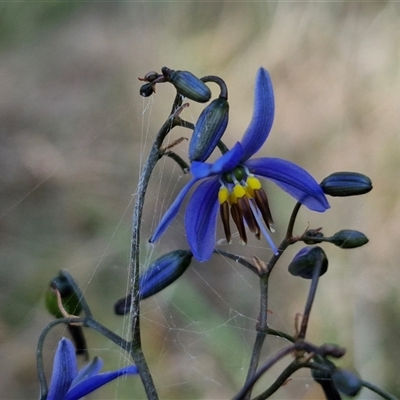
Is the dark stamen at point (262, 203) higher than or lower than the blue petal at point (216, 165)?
lower

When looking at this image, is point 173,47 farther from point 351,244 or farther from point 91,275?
point 351,244

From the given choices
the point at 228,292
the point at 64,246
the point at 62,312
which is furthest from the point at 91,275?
the point at 62,312

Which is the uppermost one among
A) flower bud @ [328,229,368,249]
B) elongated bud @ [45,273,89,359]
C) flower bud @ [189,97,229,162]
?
flower bud @ [189,97,229,162]

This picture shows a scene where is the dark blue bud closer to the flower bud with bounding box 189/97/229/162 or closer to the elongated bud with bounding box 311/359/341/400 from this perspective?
the flower bud with bounding box 189/97/229/162

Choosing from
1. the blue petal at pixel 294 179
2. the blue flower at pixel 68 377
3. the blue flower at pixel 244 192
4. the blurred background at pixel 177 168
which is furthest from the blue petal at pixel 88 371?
the blurred background at pixel 177 168

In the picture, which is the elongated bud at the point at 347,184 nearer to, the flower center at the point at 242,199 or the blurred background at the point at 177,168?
the flower center at the point at 242,199

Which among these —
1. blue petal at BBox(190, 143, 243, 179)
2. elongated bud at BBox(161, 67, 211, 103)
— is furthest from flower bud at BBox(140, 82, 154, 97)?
blue petal at BBox(190, 143, 243, 179)

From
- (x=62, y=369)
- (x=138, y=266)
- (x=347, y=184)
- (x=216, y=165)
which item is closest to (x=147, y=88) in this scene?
(x=216, y=165)
